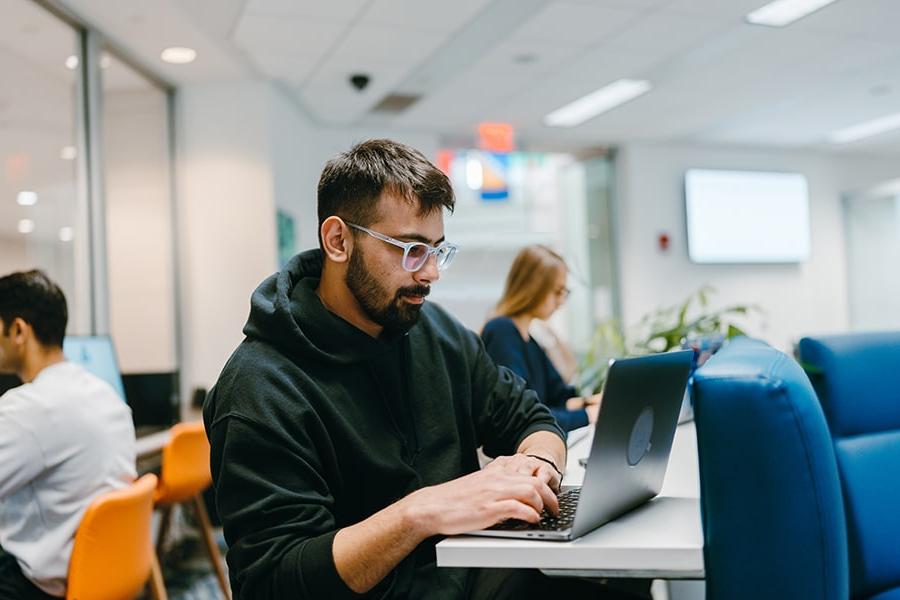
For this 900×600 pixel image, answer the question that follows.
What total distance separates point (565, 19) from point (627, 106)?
1.88 metres

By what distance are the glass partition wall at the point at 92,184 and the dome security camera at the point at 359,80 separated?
1.10m

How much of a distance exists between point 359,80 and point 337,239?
3819mm

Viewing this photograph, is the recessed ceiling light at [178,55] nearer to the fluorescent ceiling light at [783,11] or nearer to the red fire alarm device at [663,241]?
the fluorescent ceiling light at [783,11]

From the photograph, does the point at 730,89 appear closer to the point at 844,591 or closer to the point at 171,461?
the point at 171,461

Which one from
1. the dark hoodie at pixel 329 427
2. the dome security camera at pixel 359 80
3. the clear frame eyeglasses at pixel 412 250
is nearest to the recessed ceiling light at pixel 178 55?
the dome security camera at pixel 359 80

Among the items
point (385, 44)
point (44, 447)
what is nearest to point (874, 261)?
point (385, 44)

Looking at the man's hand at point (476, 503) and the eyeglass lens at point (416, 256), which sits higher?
the eyeglass lens at point (416, 256)

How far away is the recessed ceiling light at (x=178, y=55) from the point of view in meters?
4.36

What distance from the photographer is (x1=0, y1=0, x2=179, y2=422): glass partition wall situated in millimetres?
3564

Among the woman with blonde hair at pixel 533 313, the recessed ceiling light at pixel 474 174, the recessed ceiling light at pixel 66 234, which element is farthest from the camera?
the recessed ceiling light at pixel 474 174

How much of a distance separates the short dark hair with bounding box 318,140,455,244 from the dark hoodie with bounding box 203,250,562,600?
16 cm

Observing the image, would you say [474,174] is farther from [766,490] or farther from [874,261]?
[766,490]

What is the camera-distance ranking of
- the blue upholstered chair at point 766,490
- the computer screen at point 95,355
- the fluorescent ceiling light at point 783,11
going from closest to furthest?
the blue upholstered chair at point 766,490
the computer screen at point 95,355
the fluorescent ceiling light at point 783,11

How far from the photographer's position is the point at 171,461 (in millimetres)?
3299
